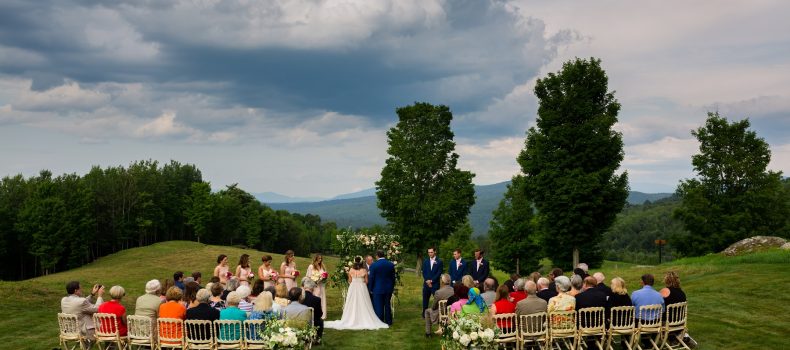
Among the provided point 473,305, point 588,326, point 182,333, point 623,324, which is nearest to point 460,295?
point 473,305

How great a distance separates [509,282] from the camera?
1429cm

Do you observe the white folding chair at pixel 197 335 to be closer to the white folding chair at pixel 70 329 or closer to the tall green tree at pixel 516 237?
the white folding chair at pixel 70 329

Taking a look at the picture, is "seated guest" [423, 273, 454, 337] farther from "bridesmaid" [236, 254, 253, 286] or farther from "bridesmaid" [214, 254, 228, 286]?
"bridesmaid" [214, 254, 228, 286]

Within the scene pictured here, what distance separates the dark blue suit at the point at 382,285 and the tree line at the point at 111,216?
179 ft

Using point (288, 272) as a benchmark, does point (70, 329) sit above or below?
below

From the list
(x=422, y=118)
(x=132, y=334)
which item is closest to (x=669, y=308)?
(x=132, y=334)

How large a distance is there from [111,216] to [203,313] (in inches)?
2771

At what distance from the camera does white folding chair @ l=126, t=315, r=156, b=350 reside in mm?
11336

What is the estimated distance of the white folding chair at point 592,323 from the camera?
1132 centimetres

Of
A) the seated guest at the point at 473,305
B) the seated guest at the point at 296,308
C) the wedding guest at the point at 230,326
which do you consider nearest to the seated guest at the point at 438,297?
the seated guest at the point at 473,305

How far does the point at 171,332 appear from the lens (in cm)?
1108

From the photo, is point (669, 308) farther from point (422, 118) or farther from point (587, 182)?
point (422, 118)

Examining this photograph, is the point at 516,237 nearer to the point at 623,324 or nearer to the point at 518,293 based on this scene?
the point at 518,293

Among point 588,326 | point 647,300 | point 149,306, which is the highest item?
point 149,306
